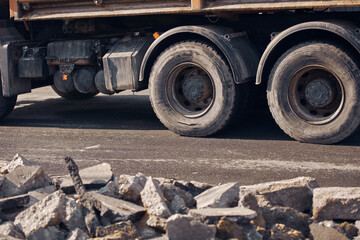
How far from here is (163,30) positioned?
30.0ft

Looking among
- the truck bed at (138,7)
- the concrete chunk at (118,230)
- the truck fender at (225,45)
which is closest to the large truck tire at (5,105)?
the truck bed at (138,7)

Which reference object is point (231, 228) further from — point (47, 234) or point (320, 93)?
point (320, 93)

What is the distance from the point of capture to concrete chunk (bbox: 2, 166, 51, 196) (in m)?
5.58

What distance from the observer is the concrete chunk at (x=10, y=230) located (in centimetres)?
458

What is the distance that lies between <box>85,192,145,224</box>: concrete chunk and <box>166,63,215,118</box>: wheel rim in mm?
3635

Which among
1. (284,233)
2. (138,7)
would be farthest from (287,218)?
(138,7)

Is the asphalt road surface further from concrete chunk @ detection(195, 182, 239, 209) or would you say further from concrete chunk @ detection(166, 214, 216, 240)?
concrete chunk @ detection(166, 214, 216, 240)

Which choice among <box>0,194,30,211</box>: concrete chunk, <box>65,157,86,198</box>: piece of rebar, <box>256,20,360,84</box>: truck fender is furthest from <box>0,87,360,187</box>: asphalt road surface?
<box>0,194,30,211</box>: concrete chunk

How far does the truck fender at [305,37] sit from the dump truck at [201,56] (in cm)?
1

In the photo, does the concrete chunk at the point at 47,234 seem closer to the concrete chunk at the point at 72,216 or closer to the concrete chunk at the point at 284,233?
the concrete chunk at the point at 72,216

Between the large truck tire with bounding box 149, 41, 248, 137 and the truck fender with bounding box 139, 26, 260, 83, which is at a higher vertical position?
the truck fender with bounding box 139, 26, 260, 83

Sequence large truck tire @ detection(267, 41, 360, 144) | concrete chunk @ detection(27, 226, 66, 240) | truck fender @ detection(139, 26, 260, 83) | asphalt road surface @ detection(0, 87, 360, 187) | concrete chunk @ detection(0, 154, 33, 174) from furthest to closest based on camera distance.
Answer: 1. truck fender @ detection(139, 26, 260, 83)
2. large truck tire @ detection(267, 41, 360, 144)
3. asphalt road surface @ detection(0, 87, 360, 187)
4. concrete chunk @ detection(0, 154, 33, 174)
5. concrete chunk @ detection(27, 226, 66, 240)

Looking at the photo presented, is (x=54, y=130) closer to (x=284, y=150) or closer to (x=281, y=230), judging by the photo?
(x=284, y=150)

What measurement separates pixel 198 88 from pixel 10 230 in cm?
439
